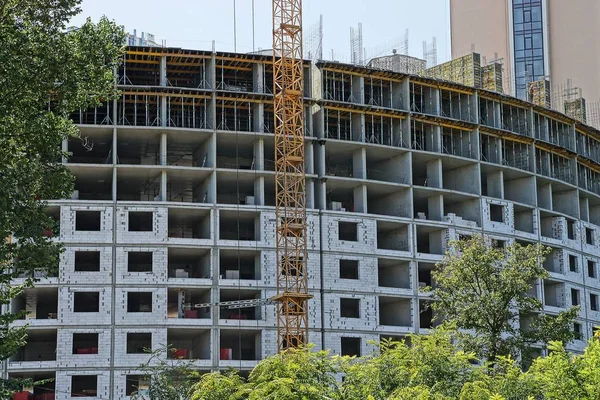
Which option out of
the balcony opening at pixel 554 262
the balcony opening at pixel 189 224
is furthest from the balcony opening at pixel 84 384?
the balcony opening at pixel 554 262

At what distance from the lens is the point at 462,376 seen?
138ft

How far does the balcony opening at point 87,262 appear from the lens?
87.4 metres

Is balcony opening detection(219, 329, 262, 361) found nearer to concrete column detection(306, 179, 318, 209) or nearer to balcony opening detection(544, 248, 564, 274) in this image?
concrete column detection(306, 179, 318, 209)

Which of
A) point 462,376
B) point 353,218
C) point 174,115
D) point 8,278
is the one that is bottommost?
point 462,376

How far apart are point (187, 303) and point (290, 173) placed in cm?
1389

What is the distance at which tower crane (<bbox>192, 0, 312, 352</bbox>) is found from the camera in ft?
277

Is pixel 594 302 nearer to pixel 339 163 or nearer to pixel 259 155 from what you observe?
pixel 339 163

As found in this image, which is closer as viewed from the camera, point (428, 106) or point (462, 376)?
point (462, 376)

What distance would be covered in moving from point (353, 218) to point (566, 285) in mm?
25106

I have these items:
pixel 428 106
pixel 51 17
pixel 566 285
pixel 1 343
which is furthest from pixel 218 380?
pixel 566 285

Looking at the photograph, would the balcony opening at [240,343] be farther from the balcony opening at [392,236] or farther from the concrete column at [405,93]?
the concrete column at [405,93]

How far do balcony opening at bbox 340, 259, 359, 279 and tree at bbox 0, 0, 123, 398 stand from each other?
173 ft

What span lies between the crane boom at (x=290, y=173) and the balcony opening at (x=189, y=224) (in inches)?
247

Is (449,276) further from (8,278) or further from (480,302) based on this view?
(8,278)
